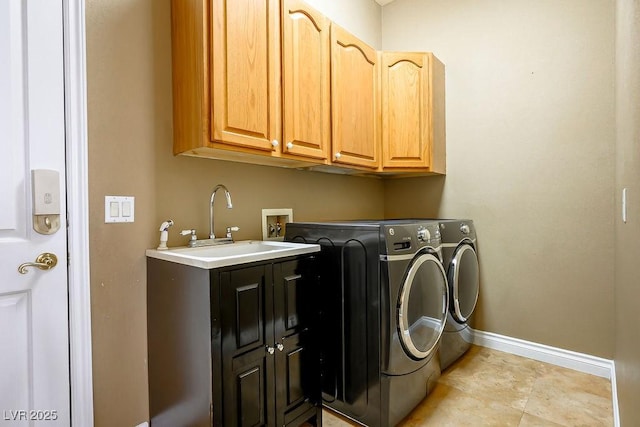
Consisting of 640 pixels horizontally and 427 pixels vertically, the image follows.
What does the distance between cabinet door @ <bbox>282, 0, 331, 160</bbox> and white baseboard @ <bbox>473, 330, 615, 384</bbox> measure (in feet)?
6.15

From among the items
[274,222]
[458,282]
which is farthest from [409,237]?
[274,222]

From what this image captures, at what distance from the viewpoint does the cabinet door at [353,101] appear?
A: 196cm

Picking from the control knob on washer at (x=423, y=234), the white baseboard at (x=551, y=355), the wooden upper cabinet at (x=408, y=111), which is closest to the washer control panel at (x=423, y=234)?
the control knob on washer at (x=423, y=234)

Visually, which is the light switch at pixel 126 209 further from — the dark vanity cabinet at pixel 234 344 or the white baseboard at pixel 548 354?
the white baseboard at pixel 548 354

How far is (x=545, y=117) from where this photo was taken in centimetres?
215

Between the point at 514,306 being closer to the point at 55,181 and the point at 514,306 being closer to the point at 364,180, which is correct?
the point at 364,180

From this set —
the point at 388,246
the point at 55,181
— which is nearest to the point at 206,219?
the point at 55,181

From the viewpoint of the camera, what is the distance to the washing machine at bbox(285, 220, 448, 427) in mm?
1469

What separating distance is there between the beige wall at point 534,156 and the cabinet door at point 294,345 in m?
1.61

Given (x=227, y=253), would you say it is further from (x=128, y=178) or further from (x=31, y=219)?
(x=31, y=219)

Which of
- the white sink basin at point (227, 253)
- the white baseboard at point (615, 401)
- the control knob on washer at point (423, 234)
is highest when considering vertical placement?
the control knob on washer at point (423, 234)

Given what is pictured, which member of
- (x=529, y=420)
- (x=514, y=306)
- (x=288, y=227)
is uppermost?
(x=288, y=227)

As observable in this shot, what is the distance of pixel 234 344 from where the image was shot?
46.4 inches

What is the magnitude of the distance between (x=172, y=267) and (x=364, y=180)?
188 cm
